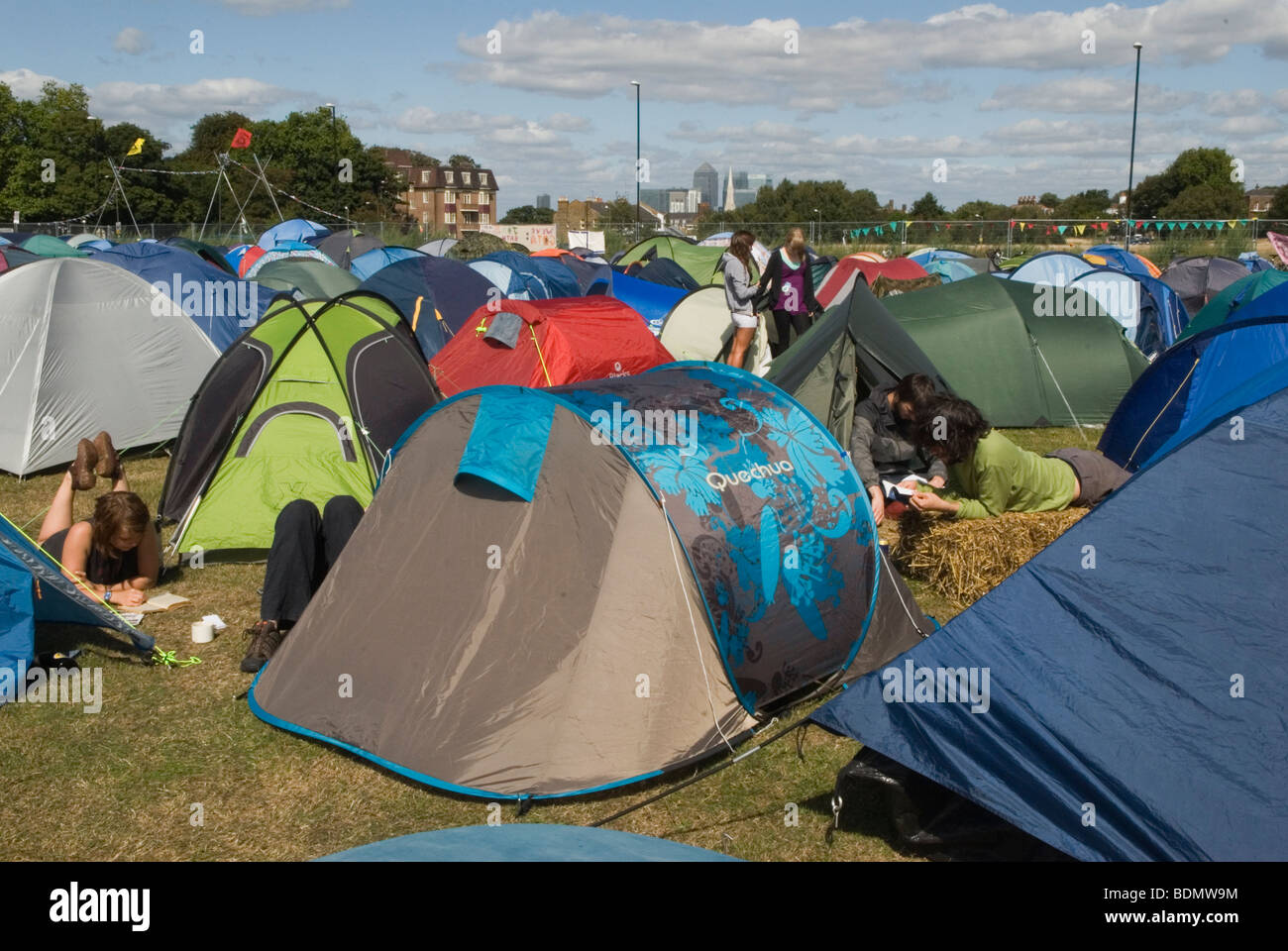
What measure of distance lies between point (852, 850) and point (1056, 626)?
1105 mm

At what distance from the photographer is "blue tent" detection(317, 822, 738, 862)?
6.65 feet

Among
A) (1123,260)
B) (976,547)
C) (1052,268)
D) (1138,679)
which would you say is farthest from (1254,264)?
(1138,679)

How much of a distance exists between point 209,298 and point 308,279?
123 inches

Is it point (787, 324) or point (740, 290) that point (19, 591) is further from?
point (787, 324)

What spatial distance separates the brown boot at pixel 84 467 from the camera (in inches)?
268

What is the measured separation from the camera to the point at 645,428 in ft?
16.1

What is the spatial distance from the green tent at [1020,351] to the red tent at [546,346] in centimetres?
285

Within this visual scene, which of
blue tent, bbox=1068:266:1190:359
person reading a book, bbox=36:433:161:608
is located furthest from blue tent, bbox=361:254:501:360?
blue tent, bbox=1068:266:1190:359

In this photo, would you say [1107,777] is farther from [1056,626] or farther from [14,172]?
[14,172]

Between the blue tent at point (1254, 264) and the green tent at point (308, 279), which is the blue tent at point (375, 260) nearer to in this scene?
the green tent at point (308, 279)

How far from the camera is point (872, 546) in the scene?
5.45 metres

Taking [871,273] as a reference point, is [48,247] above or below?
above
